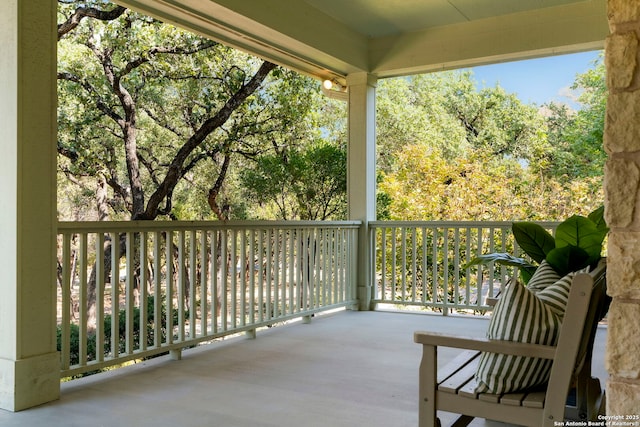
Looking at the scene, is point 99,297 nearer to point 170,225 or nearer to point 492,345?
point 170,225

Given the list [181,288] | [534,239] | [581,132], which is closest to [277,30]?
[181,288]

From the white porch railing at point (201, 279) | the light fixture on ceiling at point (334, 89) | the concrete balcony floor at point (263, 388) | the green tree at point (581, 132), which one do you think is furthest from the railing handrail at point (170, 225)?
the green tree at point (581, 132)

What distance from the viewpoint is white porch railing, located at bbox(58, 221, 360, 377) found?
3.12 meters

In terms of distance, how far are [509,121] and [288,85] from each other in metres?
5.13

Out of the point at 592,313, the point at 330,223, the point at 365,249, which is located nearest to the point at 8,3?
the point at 592,313

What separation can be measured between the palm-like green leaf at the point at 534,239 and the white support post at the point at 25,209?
7.44 feet

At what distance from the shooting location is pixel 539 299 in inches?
74.1

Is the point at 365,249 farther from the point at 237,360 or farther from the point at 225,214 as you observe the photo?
the point at 225,214

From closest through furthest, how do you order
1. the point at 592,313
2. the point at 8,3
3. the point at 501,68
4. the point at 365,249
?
the point at 592,313 < the point at 8,3 < the point at 365,249 < the point at 501,68

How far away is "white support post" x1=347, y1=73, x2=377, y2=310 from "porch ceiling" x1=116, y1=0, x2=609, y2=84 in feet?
0.76

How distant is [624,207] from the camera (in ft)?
4.71

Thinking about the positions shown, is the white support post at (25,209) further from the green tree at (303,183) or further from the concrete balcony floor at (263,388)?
the green tree at (303,183)

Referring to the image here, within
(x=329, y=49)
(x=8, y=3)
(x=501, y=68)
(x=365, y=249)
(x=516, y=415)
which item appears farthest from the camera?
(x=501, y=68)

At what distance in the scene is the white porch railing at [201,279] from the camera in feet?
10.2
